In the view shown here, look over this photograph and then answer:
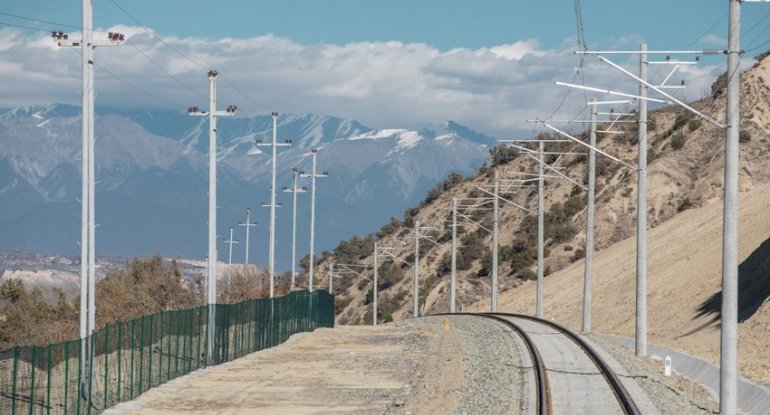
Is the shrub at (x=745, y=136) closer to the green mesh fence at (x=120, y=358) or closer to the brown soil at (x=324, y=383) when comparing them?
the brown soil at (x=324, y=383)

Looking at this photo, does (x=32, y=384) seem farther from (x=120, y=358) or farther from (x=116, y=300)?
(x=116, y=300)

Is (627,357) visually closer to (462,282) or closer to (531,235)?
(462,282)

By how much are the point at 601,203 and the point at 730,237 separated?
303 ft

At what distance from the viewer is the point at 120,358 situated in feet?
100

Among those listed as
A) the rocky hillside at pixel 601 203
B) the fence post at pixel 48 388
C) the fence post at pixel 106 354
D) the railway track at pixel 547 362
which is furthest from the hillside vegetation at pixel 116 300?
the fence post at pixel 48 388

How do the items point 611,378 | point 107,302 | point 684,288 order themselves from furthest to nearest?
point 107,302, point 684,288, point 611,378

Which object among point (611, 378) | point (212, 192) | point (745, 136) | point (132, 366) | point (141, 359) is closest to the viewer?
point (132, 366)

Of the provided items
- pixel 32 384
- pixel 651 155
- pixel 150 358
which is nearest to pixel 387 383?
pixel 150 358

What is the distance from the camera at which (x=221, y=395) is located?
3250 centimetres

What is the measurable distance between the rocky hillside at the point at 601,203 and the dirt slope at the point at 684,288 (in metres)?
7.98

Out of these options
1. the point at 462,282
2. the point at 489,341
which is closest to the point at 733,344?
the point at 489,341

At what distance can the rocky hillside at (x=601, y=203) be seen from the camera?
360ft

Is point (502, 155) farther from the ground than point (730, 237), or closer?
farther from the ground

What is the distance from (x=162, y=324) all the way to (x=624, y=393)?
11.6 metres
